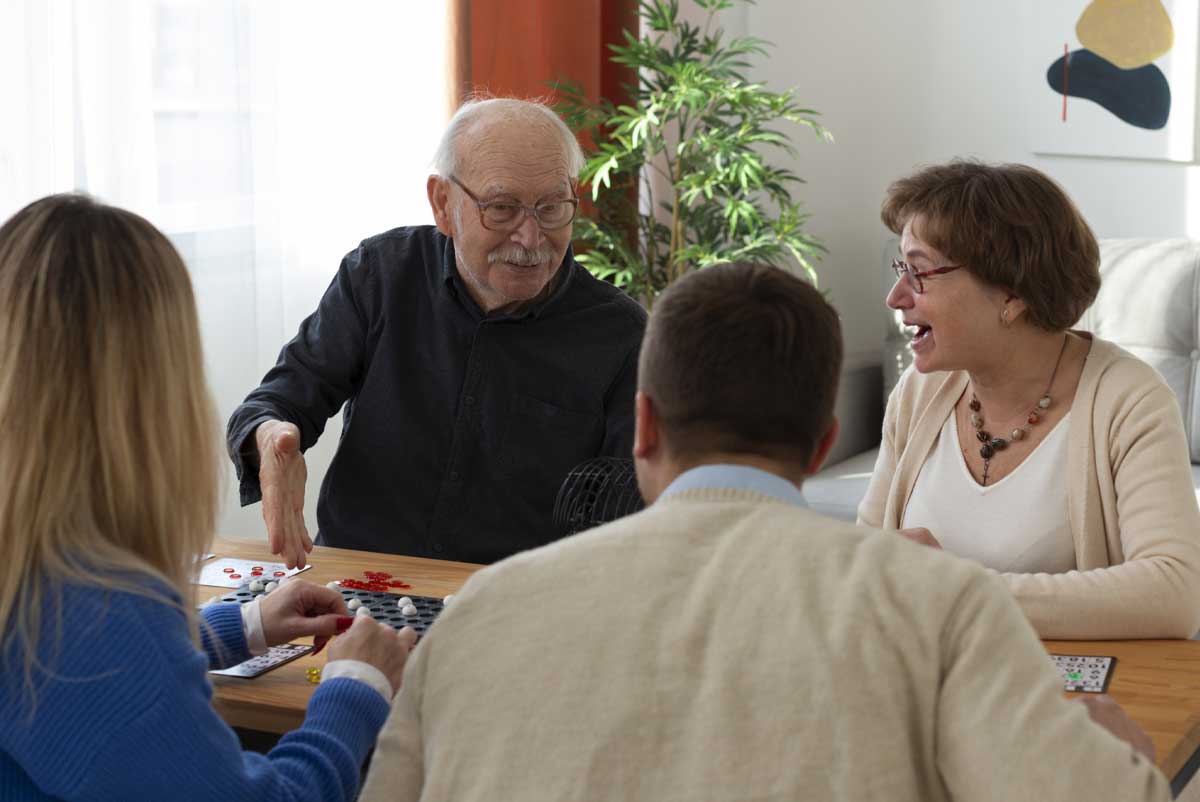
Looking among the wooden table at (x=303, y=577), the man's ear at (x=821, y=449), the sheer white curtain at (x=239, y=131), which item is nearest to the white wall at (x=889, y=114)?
the sheer white curtain at (x=239, y=131)

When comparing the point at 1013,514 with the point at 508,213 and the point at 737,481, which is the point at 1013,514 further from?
the point at 737,481

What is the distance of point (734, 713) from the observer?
1.08 metres

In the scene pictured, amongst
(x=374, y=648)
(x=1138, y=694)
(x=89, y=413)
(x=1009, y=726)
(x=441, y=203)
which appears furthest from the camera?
(x=441, y=203)

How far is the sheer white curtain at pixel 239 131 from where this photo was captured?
2.97m

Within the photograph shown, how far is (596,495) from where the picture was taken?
2.40 metres

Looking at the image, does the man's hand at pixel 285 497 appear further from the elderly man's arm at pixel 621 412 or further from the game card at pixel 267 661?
the elderly man's arm at pixel 621 412

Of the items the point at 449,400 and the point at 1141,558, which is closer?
the point at 1141,558

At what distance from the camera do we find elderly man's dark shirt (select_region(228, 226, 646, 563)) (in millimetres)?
2547

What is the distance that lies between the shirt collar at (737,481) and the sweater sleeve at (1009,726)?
0.18 metres

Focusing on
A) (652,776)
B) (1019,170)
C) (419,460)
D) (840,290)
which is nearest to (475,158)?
(419,460)

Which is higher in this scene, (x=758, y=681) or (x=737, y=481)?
(x=737, y=481)

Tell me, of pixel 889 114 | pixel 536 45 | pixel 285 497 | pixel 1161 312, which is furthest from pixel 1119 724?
pixel 889 114

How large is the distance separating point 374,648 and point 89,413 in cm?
44

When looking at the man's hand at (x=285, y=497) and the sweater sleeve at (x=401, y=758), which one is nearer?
the sweater sleeve at (x=401, y=758)
